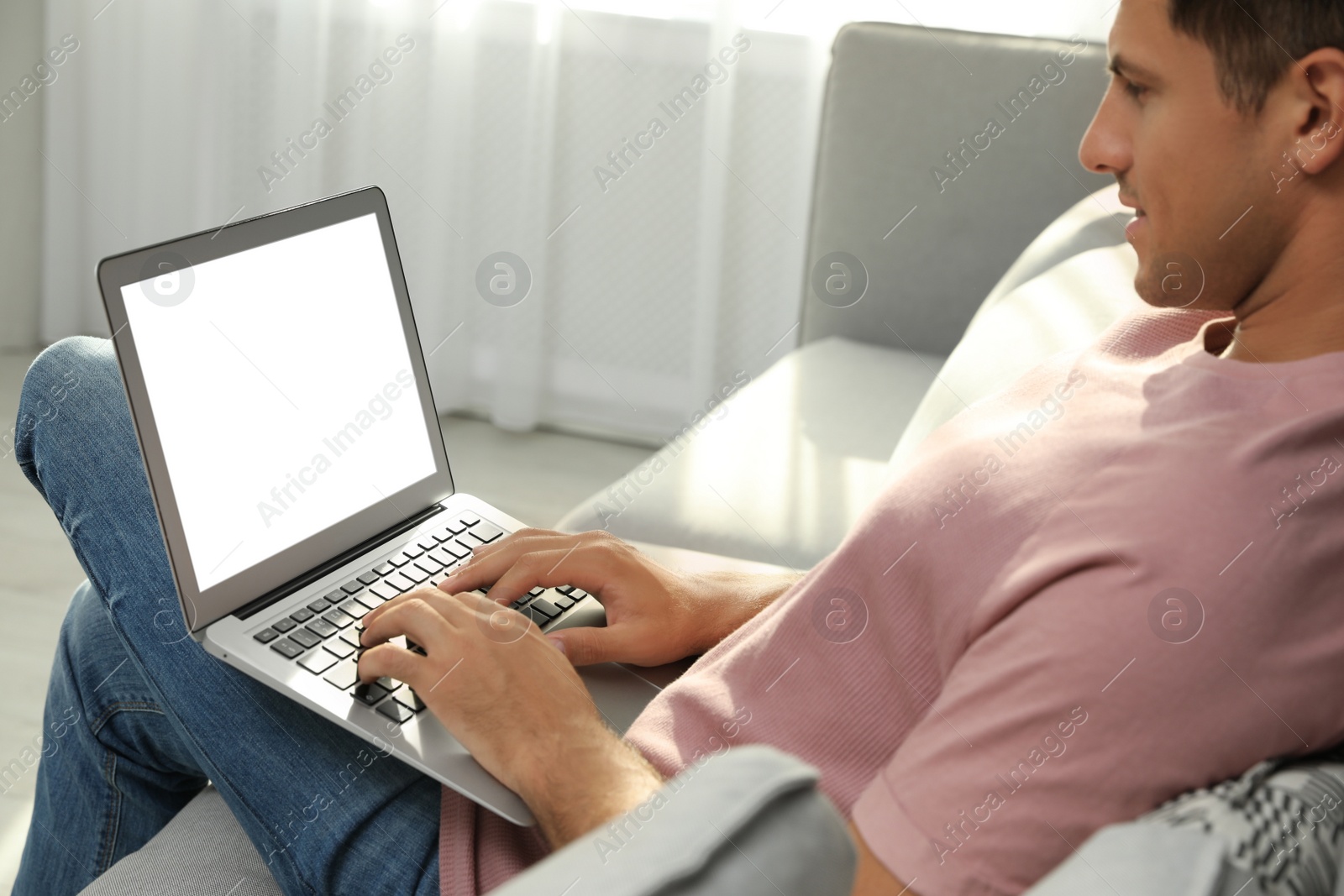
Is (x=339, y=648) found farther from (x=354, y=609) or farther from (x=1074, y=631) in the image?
(x=1074, y=631)

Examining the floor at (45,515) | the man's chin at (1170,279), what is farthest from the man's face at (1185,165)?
the floor at (45,515)

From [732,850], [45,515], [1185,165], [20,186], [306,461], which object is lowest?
[45,515]

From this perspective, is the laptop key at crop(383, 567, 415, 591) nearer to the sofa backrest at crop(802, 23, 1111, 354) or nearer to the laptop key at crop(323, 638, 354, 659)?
the laptop key at crop(323, 638, 354, 659)

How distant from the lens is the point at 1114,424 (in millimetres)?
733

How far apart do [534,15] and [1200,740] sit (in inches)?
90.4

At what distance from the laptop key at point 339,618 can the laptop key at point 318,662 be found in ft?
0.14

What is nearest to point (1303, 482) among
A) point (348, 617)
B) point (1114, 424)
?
point (1114, 424)

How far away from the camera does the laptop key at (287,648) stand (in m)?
0.83

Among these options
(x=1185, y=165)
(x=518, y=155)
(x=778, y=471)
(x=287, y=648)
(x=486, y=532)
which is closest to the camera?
(x=1185, y=165)

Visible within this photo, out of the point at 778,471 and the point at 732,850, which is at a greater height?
the point at 732,850

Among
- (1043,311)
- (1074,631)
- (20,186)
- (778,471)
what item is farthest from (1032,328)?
(20,186)

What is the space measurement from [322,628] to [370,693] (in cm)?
9

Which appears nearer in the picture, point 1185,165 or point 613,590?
point 1185,165

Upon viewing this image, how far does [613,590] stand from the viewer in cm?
93
